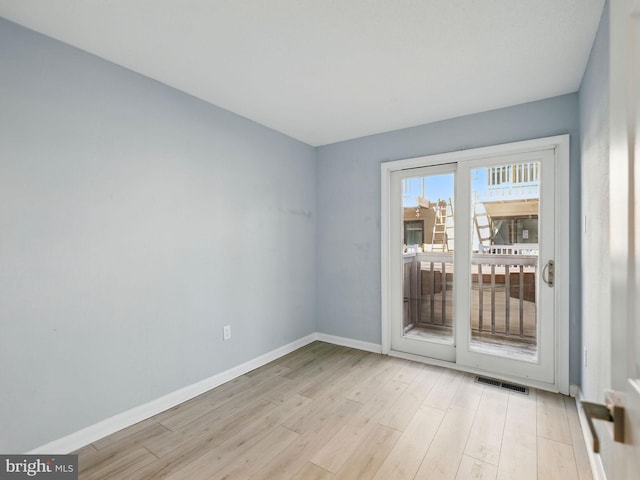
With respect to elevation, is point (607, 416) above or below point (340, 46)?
below

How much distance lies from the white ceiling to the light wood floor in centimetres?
247

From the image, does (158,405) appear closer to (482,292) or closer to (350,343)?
(350,343)

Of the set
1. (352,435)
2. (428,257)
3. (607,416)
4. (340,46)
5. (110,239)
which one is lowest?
(352,435)

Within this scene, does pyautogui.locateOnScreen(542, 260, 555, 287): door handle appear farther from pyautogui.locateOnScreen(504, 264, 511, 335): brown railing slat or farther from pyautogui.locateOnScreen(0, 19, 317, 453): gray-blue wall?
pyautogui.locateOnScreen(0, 19, 317, 453): gray-blue wall

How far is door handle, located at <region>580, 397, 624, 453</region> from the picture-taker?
2.13ft

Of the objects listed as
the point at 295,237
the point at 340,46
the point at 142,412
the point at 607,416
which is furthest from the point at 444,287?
the point at 142,412

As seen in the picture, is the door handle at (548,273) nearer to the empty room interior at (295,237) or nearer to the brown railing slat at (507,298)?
the empty room interior at (295,237)

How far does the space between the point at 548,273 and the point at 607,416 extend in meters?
2.44

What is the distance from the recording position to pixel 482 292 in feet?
10.0

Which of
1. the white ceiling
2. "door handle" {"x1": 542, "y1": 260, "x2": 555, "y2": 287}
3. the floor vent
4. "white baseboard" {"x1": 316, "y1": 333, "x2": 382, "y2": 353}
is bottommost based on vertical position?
the floor vent

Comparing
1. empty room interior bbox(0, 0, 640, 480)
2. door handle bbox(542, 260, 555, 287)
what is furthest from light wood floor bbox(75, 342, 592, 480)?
door handle bbox(542, 260, 555, 287)

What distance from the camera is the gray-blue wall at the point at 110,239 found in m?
1.76

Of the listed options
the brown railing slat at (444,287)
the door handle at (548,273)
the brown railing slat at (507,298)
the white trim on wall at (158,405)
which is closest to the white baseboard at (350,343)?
the white trim on wall at (158,405)

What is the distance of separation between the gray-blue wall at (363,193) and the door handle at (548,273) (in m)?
1.10
